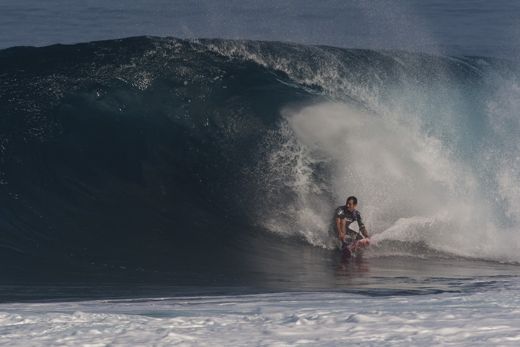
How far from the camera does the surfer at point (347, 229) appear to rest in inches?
512

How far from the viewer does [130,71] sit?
648 inches

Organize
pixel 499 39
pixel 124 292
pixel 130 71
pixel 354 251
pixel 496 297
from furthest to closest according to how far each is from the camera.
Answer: pixel 499 39
pixel 130 71
pixel 354 251
pixel 124 292
pixel 496 297

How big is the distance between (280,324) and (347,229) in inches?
238

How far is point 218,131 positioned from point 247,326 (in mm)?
8315

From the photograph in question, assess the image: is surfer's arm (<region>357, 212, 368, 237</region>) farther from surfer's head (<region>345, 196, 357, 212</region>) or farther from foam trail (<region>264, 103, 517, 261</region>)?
foam trail (<region>264, 103, 517, 261</region>)

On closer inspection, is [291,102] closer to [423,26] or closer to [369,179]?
[369,179]

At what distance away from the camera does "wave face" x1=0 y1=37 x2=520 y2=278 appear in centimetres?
1296

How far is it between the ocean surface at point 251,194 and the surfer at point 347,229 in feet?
0.85

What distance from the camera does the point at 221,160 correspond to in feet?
48.4

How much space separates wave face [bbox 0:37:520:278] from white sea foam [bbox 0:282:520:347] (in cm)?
349

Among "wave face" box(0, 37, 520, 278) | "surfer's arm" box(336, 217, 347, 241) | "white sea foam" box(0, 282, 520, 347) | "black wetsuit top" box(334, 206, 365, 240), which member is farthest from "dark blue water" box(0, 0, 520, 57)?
"white sea foam" box(0, 282, 520, 347)

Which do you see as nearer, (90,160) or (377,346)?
(377,346)

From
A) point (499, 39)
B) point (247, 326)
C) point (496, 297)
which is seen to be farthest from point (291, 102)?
point (499, 39)

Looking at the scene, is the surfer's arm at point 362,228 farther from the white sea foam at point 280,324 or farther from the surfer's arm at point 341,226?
the white sea foam at point 280,324
